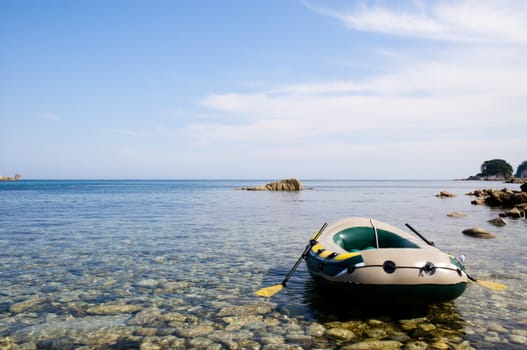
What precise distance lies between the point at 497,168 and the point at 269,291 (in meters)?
193

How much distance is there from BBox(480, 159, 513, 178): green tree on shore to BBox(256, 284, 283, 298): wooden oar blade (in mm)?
190084

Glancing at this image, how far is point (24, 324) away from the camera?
7016 mm

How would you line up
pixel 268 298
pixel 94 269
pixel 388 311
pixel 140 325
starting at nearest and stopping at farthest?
pixel 140 325, pixel 388 311, pixel 268 298, pixel 94 269

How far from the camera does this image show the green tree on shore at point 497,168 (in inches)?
6654

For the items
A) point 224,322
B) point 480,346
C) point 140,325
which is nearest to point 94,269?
point 140,325

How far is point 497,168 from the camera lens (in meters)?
172

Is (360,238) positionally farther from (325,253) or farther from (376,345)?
(376,345)

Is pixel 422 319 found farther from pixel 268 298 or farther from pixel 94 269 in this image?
pixel 94 269

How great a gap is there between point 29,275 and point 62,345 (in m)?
5.28

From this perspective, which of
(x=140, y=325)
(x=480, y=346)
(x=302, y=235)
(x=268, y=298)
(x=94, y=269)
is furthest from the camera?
(x=302, y=235)

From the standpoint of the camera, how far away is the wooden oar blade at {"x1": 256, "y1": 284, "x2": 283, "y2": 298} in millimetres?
8773

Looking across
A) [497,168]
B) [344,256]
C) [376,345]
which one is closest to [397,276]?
[344,256]

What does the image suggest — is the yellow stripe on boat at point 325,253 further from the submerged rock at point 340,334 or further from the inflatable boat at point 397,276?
the submerged rock at point 340,334

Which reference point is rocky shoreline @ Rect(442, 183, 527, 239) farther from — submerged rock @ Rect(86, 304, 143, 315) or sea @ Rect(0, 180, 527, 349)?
submerged rock @ Rect(86, 304, 143, 315)
